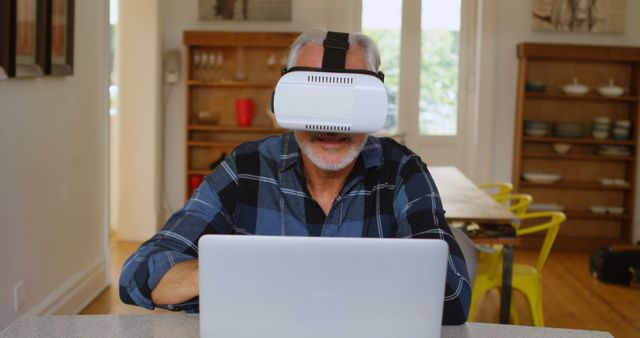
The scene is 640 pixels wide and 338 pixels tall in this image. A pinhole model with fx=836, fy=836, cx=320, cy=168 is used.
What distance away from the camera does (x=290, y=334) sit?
3.99 feet

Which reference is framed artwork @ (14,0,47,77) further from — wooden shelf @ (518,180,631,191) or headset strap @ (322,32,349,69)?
wooden shelf @ (518,180,631,191)

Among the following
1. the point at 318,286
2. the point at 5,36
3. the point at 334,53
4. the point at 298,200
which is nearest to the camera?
the point at 318,286

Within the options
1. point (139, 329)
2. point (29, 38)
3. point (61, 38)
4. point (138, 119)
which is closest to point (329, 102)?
point (139, 329)

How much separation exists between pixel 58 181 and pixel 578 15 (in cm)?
452

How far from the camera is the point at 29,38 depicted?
12.0ft

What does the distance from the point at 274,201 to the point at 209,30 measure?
508 centimetres

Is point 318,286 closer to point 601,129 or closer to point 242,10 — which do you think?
point 242,10

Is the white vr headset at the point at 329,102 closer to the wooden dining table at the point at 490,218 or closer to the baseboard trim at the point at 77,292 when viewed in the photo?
the wooden dining table at the point at 490,218

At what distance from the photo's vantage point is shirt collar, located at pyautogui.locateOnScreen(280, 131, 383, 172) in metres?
1.94

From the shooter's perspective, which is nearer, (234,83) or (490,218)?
(490,218)

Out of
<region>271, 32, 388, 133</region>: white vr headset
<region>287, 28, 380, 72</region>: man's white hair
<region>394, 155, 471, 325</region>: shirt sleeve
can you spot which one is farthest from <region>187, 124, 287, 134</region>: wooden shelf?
<region>271, 32, 388, 133</region>: white vr headset

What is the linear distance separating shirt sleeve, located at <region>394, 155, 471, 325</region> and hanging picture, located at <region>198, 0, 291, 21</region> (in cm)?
501

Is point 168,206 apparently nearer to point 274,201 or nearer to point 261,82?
point 261,82

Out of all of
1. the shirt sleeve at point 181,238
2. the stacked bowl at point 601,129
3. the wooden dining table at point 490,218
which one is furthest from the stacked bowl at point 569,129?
the shirt sleeve at point 181,238
